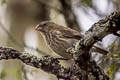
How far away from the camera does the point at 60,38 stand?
5012mm

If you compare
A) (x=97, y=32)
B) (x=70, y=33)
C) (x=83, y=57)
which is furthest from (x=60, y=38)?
(x=97, y=32)

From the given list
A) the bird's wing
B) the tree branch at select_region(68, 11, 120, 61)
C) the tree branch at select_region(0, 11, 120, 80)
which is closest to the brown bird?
the bird's wing

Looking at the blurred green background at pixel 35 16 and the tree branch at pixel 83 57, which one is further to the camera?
the blurred green background at pixel 35 16

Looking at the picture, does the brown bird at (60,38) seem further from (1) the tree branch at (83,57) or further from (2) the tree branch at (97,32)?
(2) the tree branch at (97,32)

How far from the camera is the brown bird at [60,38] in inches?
185

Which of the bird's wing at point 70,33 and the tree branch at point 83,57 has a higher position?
the bird's wing at point 70,33

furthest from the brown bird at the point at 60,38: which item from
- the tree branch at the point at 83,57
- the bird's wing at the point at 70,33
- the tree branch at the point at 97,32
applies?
the tree branch at the point at 97,32

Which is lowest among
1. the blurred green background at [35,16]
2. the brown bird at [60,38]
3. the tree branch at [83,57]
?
the tree branch at [83,57]

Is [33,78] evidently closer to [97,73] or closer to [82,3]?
[82,3]

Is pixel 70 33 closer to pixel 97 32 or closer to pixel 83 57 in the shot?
pixel 83 57

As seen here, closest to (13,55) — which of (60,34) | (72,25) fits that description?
(60,34)

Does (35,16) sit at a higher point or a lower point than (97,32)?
higher

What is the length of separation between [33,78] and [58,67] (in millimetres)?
2228

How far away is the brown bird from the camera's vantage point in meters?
4.69
